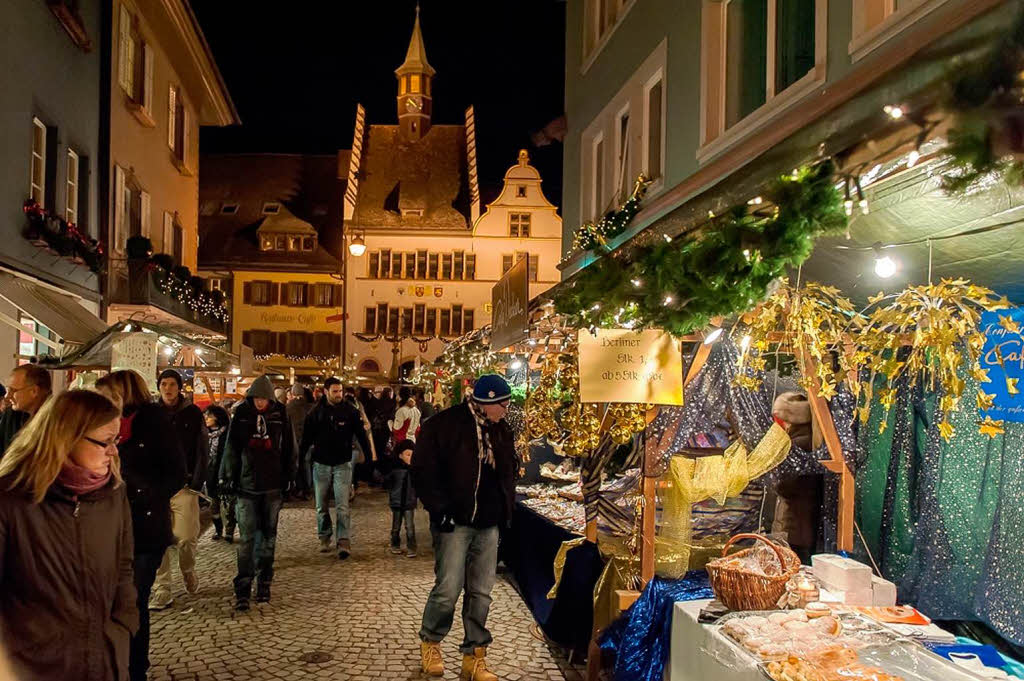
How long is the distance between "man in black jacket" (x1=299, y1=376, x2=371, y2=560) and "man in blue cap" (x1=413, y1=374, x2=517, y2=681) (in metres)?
3.92

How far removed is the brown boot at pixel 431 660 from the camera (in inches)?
221

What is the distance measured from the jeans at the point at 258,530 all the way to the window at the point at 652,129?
6.49m

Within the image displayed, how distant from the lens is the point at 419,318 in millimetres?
42344

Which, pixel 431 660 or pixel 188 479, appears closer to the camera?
pixel 431 660

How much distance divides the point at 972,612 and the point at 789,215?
3507 millimetres

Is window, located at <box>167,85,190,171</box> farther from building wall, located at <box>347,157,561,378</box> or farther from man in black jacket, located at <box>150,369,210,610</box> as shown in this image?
building wall, located at <box>347,157,561,378</box>

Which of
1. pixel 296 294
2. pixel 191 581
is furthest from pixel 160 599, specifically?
pixel 296 294

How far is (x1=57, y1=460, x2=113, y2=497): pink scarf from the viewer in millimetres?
2998

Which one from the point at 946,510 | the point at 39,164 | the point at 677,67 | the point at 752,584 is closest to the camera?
the point at 752,584

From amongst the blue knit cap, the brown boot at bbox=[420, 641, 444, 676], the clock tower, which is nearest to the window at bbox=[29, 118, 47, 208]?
the blue knit cap

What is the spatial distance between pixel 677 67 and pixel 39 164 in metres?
10.0

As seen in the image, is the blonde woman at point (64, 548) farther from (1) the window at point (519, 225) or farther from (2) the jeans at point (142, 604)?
(1) the window at point (519, 225)

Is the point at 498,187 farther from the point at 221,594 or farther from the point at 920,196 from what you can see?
the point at 920,196

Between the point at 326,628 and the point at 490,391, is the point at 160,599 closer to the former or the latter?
the point at 326,628
